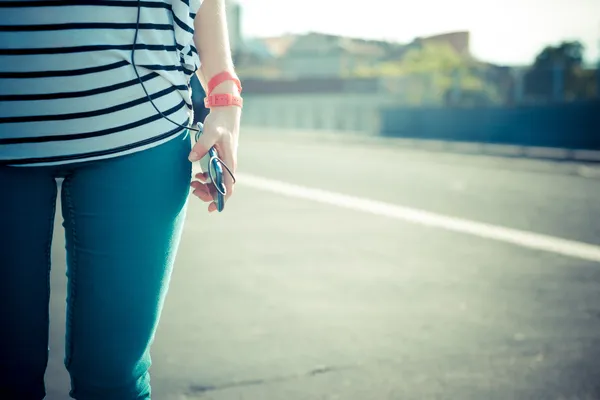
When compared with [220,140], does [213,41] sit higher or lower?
higher

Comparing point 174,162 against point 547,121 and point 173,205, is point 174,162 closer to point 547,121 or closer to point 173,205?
point 173,205

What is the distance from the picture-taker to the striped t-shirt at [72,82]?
173 centimetres

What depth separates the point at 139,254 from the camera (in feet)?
5.82

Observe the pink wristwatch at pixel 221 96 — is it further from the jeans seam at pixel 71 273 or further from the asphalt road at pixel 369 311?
the asphalt road at pixel 369 311

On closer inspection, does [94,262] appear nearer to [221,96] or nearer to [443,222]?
[221,96]

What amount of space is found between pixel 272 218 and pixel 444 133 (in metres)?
18.3

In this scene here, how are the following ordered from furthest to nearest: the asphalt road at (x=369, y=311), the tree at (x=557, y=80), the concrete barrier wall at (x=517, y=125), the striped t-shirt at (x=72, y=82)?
the tree at (x=557, y=80) < the concrete barrier wall at (x=517, y=125) < the asphalt road at (x=369, y=311) < the striped t-shirt at (x=72, y=82)

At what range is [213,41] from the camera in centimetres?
195

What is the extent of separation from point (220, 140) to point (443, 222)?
20.7 ft

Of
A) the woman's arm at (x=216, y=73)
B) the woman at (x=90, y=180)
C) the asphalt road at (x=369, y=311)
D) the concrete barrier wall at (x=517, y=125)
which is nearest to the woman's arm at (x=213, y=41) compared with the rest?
the woman's arm at (x=216, y=73)

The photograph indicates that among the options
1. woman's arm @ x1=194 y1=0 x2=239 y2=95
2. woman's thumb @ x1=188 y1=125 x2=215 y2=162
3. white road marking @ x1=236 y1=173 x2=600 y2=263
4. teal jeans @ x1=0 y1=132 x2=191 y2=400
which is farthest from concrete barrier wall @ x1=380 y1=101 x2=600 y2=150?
teal jeans @ x1=0 y1=132 x2=191 y2=400

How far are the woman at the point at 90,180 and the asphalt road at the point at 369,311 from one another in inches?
59.5

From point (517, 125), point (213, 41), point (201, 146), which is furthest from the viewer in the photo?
point (517, 125)

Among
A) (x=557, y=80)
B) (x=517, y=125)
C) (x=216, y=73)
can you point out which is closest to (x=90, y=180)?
(x=216, y=73)
